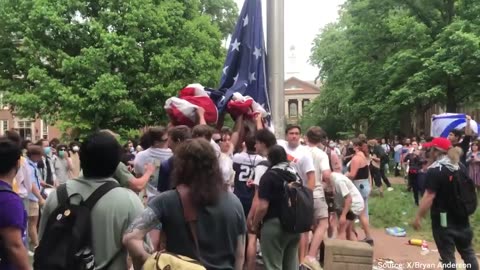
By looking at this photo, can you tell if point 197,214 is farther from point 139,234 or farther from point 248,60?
point 248,60

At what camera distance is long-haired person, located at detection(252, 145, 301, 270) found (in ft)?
18.0

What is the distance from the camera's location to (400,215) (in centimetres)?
1337

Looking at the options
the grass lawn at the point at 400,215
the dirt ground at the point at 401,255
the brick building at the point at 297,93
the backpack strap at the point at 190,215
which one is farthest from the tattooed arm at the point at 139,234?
the brick building at the point at 297,93

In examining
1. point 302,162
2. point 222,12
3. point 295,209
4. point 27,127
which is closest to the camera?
point 295,209

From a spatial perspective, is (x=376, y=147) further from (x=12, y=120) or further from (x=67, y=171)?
(x=12, y=120)

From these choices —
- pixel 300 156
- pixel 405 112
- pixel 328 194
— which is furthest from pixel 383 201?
pixel 405 112

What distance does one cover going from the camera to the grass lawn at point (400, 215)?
11001mm

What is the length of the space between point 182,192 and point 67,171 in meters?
10.2

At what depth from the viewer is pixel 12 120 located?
65688 millimetres

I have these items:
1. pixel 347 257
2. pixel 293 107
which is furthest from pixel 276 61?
pixel 293 107

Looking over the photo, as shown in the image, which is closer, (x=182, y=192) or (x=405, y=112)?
(x=182, y=192)

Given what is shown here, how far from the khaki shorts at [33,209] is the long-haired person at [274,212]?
492cm

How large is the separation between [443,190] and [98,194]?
419 centimetres

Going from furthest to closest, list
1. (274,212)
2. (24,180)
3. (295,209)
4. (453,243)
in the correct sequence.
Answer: (24,180) → (453,243) → (274,212) → (295,209)
